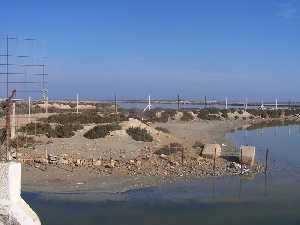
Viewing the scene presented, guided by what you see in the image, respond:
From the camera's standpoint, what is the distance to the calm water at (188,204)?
1659cm

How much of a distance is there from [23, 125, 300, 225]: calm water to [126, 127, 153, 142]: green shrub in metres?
10.3

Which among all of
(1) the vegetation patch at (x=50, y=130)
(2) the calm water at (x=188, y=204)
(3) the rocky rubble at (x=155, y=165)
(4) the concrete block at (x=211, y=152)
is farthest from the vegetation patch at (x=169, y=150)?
(1) the vegetation patch at (x=50, y=130)

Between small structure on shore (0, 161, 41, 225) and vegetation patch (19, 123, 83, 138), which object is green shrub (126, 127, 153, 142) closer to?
vegetation patch (19, 123, 83, 138)

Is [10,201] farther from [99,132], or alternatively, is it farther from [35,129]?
[99,132]

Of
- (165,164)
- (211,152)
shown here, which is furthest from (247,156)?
(165,164)

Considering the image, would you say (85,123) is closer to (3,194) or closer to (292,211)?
(292,211)

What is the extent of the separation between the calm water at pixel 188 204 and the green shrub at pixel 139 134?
10280 millimetres

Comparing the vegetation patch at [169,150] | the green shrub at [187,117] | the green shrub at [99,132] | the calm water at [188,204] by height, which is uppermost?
the green shrub at [187,117]

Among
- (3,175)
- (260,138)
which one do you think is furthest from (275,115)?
(3,175)

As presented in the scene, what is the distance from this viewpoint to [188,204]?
1861 centimetres

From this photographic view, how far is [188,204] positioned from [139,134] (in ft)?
49.6

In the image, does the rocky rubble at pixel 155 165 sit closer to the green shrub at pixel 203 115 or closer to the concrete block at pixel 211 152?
the concrete block at pixel 211 152

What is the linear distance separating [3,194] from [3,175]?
0.36 meters

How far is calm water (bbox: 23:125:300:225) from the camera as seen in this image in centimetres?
1659
